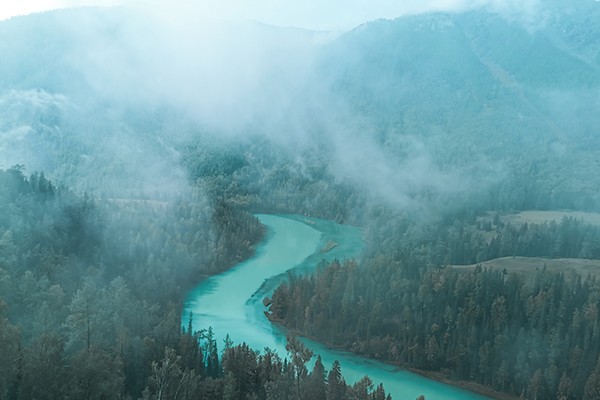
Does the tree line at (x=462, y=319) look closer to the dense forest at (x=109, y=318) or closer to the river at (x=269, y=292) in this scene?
the river at (x=269, y=292)

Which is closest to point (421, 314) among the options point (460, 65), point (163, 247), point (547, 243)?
point (163, 247)

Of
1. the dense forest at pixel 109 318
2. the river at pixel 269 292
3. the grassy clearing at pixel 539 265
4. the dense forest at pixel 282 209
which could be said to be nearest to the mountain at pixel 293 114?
the dense forest at pixel 282 209

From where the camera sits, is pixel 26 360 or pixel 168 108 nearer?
pixel 26 360

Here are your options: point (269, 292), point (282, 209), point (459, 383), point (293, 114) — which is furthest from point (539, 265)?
point (293, 114)

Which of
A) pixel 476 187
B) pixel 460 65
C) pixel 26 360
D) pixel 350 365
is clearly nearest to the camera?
pixel 26 360

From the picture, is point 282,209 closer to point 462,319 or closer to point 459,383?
point 462,319

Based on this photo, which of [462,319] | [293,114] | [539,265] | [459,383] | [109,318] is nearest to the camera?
[109,318]

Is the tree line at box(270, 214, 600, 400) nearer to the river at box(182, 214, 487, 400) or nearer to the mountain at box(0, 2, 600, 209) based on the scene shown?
the river at box(182, 214, 487, 400)

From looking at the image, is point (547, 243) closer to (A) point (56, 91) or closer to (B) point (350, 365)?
(B) point (350, 365)
